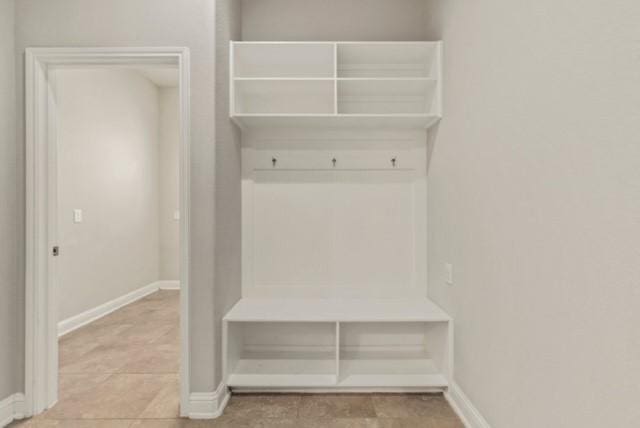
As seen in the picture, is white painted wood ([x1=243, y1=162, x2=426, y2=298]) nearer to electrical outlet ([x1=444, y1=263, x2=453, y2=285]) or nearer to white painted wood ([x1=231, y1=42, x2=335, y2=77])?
electrical outlet ([x1=444, y1=263, x2=453, y2=285])

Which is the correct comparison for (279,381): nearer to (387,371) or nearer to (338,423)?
Answer: (338,423)

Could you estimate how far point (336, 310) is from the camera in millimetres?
2297

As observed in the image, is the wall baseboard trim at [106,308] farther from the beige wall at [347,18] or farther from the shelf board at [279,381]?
the beige wall at [347,18]

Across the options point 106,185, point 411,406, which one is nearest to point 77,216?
point 106,185

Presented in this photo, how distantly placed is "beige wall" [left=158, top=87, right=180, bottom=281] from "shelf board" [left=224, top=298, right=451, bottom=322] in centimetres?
A: 309

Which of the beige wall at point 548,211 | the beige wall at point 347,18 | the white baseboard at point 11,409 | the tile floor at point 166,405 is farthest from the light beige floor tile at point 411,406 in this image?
the beige wall at point 347,18

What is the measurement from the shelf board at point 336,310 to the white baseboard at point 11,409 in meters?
1.21

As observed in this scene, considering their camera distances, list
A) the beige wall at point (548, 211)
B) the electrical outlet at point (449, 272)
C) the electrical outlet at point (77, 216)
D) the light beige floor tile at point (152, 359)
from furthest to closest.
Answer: the electrical outlet at point (77, 216) → the light beige floor tile at point (152, 359) → the electrical outlet at point (449, 272) → the beige wall at point (548, 211)

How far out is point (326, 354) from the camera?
2.61m

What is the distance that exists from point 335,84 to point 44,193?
6.02ft

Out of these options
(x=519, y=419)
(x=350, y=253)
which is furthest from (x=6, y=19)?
(x=519, y=419)

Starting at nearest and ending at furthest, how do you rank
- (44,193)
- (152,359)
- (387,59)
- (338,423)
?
(338,423) < (44,193) < (387,59) < (152,359)

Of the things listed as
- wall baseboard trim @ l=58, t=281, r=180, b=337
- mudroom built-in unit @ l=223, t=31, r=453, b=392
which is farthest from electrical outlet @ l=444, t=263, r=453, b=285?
wall baseboard trim @ l=58, t=281, r=180, b=337

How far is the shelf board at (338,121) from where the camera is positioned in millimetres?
2260
